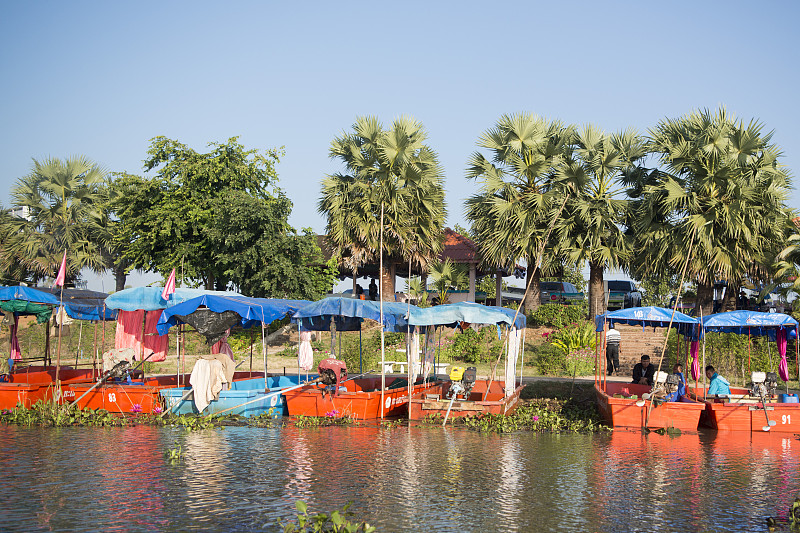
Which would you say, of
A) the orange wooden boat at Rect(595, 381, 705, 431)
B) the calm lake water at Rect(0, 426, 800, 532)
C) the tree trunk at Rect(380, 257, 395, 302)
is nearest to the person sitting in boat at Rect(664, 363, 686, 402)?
the orange wooden boat at Rect(595, 381, 705, 431)

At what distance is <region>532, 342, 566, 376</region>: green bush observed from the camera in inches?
1085

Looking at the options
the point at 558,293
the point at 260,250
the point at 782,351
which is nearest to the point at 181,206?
the point at 260,250

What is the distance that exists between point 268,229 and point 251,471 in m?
21.7

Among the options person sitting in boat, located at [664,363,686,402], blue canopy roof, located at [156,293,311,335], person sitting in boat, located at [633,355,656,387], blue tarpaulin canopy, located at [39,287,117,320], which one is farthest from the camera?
blue tarpaulin canopy, located at [39,287,117,320]

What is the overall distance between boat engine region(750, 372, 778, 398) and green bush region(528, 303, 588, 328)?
13.4 meters

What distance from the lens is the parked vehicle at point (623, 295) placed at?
37781mm

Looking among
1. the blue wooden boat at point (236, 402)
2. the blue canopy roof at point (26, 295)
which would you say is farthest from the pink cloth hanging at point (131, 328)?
the blue wooden boat at point (236, 402)

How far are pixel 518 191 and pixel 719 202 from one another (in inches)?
318

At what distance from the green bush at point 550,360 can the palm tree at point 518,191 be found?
147 inches

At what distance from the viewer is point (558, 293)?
38.7 meters

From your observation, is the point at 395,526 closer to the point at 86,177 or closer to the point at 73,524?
the point at 73,524

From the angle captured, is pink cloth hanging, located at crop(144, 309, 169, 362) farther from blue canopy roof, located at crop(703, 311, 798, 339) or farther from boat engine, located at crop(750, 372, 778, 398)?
boat engine, located at crop(750, 372, 778, 398)

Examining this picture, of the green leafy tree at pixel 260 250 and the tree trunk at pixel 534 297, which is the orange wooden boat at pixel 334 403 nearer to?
the green leafy tree at pixel 260 250

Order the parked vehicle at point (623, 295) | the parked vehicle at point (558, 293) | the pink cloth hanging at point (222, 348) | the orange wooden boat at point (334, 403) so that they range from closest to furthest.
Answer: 1. the orange wooden boat at point (334, 403)
2. the pink cloth hanging at point (222, 348)
3. the parked vehicle at point (558, 293)
4. the parked vehicle at point (623, 295)
